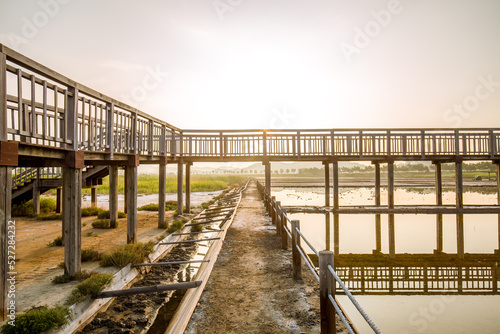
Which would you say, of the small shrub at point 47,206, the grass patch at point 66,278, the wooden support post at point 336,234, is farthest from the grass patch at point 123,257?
the small shrub at point 47,206

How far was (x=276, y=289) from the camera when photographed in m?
5.71

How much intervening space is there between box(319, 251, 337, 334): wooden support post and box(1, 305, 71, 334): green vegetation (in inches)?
132

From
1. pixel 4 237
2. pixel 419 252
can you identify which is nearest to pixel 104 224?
pixel 4 237

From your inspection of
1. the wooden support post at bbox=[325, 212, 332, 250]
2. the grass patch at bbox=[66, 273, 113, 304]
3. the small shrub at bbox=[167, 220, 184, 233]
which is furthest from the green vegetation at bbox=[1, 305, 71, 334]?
the wooden support post at bbox=[325, 212, 332, 250]

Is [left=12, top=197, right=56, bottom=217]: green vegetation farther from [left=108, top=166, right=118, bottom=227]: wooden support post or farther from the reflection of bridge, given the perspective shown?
the reflection of bridge

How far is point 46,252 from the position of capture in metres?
8.23

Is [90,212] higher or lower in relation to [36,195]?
lower

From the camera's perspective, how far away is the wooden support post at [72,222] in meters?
5.62

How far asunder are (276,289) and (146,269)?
301cm

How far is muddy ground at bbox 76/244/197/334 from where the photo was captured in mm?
4383

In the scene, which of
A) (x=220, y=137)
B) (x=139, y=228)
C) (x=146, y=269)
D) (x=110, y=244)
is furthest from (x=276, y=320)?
(x=220, y=137)

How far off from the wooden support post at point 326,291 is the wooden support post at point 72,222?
453cm

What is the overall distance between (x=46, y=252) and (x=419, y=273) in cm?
998

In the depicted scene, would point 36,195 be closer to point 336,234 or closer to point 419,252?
point 336,234
